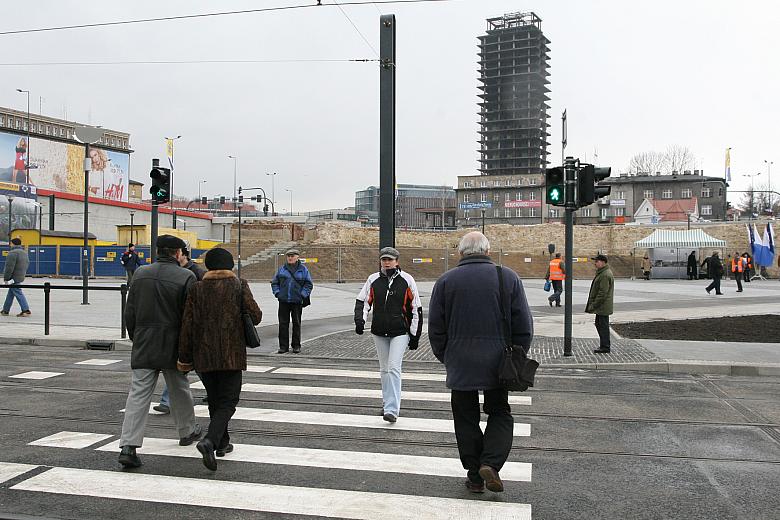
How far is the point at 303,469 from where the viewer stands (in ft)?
17.3

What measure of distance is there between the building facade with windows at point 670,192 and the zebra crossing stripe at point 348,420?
324 feet

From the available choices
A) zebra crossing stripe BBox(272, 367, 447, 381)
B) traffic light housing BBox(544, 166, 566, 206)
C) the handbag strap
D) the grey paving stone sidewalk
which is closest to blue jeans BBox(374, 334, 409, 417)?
the handbag strap

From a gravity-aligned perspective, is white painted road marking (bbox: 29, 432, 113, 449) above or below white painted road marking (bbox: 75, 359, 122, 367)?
above

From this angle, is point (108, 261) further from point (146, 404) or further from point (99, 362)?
point (146, 404)

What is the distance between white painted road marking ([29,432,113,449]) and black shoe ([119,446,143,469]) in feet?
2.73

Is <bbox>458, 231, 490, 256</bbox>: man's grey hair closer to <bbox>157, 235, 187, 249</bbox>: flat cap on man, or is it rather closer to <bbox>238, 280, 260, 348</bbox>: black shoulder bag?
<bbox>238, 280, 260, 348</bbox>: black shoulder bag

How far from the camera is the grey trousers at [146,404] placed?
17.5 feet

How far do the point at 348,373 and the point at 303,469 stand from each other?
4.66 metres

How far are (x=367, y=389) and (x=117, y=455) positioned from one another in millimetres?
3604

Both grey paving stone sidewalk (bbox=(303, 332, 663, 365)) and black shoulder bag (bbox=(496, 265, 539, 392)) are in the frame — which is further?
grey paving stone sidewalk (bbox=(303, 332, 663, 365))

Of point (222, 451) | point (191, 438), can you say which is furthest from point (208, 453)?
point (191, 438)

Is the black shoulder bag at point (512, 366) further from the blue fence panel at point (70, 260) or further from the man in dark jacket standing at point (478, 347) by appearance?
the blue fence panel at point (70, 260)

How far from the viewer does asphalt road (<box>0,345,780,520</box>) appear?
4.48 metres

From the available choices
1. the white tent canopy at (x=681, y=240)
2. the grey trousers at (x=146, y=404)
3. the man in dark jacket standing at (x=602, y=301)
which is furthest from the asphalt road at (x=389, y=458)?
the white tent canopy at (x=681, y=240)
